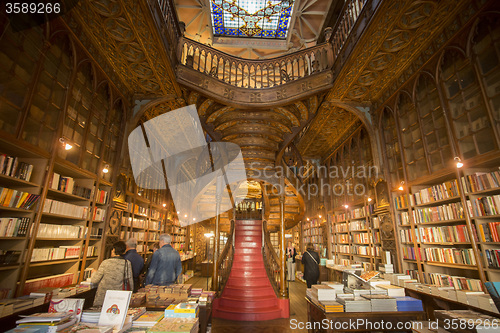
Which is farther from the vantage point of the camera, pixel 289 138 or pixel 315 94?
pixel 289 138

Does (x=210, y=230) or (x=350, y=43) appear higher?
(x=350, y=43)

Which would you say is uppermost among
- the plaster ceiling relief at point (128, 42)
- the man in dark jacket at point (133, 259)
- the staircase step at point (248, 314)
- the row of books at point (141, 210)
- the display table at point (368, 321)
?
the plaster ceiling relief at point (128, 42)

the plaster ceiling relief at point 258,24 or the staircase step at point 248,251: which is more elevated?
the plaster ceiling relief at point 258,24

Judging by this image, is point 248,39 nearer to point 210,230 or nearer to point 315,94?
point 315,94

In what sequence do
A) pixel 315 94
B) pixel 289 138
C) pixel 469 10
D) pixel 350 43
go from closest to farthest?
1. pixel 469 10
2. pixel 350 43
3. pixel 315 94
4. pixel 289 138

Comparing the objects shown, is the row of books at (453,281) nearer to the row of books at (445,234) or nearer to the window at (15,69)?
the row of books at (445,234)

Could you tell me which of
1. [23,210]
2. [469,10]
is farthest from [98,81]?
[469,10]

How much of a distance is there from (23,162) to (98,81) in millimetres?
1929

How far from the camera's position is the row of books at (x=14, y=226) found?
255 cm

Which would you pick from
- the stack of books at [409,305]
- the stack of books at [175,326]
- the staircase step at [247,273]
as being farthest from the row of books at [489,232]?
the staircase step at [247,273]

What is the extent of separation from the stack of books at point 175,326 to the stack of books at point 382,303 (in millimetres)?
1912

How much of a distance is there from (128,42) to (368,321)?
5.09 metres

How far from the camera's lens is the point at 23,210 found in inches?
109

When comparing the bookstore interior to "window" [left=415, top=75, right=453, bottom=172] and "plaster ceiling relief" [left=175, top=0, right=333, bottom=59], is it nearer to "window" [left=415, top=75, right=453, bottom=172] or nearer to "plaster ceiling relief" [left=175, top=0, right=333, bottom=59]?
"window" [left=415, top=75, right=453, bottom=172]
